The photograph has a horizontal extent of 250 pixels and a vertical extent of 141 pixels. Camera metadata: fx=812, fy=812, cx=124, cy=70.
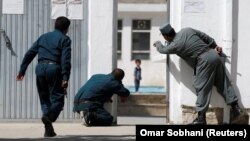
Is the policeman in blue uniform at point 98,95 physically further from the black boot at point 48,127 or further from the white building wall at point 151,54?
the white building wall at point 151,54

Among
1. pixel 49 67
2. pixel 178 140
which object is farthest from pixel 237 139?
pixel 49 67

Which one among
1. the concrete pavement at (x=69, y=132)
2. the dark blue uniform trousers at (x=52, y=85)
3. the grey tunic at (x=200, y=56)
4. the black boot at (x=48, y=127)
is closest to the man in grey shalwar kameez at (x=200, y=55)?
the grey tunic at (x=200, y=56)

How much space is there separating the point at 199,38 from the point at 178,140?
15.7ft

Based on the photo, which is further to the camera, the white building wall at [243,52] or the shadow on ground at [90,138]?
the white building wall at [243,52]

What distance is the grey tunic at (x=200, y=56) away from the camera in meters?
12.9

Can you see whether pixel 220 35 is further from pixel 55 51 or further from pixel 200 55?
pixel 55 51

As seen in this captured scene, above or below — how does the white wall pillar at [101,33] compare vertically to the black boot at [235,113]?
above

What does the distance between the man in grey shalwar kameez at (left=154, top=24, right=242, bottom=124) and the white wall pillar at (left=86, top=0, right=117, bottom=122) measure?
0.93 metres

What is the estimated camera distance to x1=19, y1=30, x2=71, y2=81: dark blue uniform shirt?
1107cm

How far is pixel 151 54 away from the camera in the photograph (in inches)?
1213

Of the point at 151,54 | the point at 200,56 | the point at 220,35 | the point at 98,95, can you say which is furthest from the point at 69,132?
the point at 151,54

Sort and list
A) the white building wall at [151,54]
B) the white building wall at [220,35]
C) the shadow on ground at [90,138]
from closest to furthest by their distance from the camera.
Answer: the shadow on ground at [90,138] < the white building wall at [220,35] < the white building wall at [151,54]

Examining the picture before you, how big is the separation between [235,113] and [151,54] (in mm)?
17660

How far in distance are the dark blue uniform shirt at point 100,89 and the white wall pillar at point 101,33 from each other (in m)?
0.27
